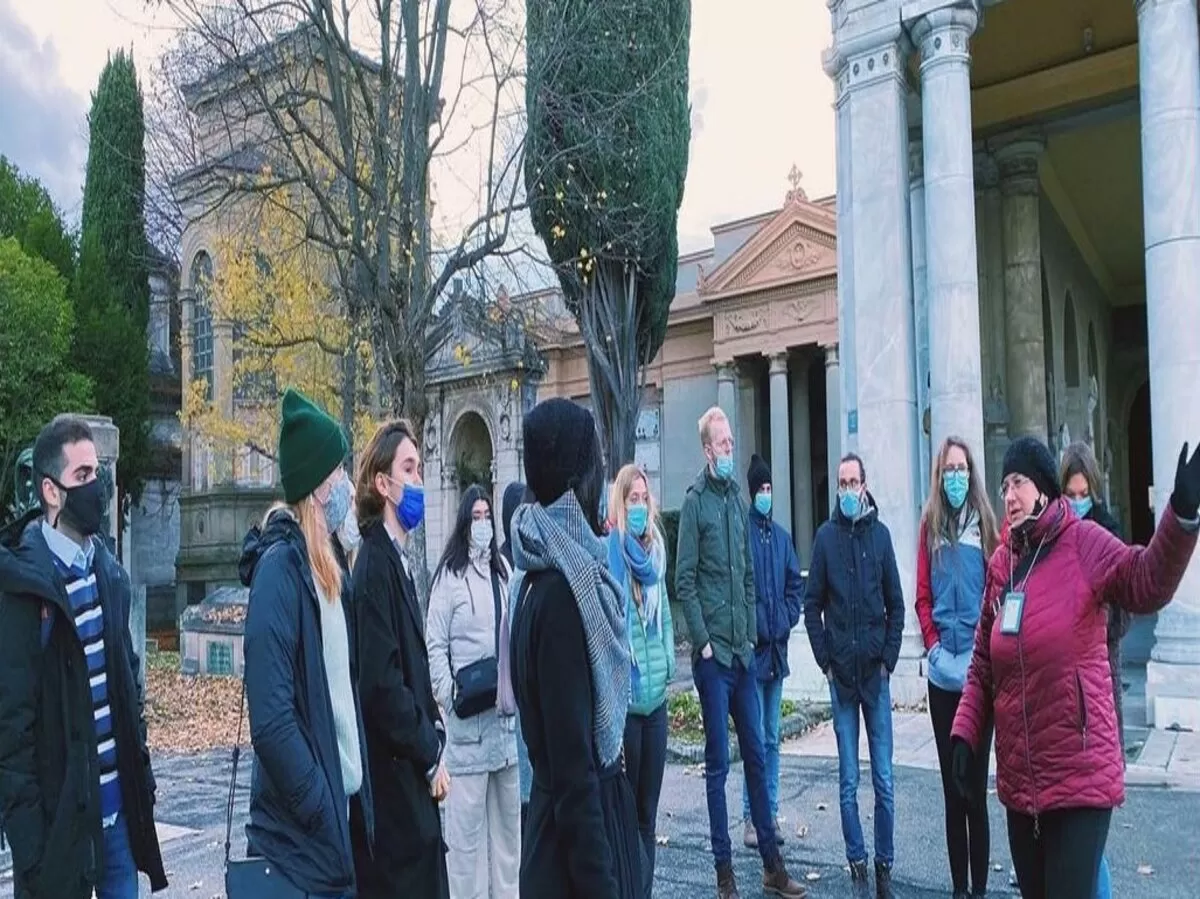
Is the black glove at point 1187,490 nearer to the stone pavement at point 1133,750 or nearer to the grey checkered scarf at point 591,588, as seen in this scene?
the grey checkered scarf at point 591,588

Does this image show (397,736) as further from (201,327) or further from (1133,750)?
(201,327)

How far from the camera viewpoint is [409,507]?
3.84 metres

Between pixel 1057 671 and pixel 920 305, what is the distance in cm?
1132

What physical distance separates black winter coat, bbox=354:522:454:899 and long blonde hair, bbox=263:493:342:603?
0.37 meters

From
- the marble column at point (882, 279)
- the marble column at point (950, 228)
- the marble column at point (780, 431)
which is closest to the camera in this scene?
the marble column at point (950, 228)

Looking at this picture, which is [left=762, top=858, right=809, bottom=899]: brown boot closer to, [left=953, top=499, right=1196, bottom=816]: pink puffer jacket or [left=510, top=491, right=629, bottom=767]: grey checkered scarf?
[left=953, top=499, right=1196, bottom=816]: pink puffer jacket

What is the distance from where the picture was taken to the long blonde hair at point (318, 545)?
2928 mm

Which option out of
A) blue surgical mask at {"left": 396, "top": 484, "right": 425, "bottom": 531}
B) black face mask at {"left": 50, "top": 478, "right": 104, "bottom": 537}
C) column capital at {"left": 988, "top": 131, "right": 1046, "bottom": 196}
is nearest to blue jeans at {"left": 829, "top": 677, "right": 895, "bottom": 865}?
blue surgical mask at {"left": 396, "top": 484, "right": 425, "bottom": 531}

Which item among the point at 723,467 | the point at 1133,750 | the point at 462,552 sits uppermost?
the point at 723,467

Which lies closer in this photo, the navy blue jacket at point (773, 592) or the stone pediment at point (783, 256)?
the navy blue jacket at point (773, 592)

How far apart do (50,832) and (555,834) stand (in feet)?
6.00

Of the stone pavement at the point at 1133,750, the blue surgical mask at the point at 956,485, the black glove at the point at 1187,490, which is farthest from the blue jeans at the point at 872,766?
the black glove at the point at 1187,490

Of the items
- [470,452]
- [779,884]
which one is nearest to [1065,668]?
[779,884]

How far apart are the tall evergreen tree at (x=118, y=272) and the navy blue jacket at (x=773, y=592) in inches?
780
